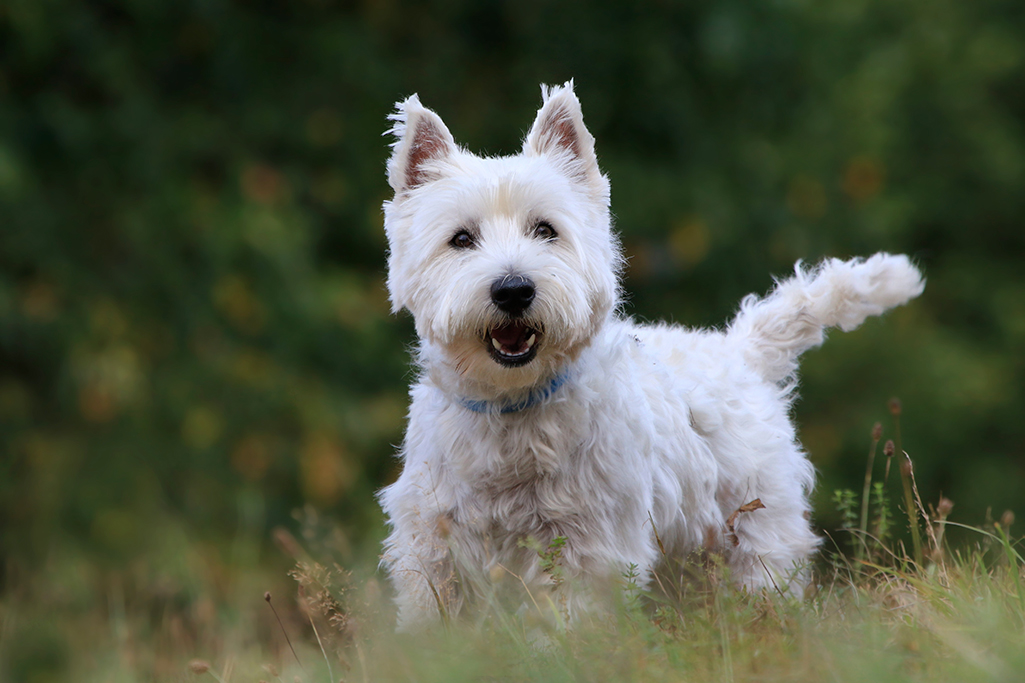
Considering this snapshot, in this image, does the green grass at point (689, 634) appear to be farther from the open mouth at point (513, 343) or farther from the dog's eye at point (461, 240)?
the dog's eye at point (461, 240)

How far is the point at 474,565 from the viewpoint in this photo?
409cm

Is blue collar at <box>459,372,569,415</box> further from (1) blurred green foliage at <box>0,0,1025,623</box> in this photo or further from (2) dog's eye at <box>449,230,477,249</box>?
(1) blurred green foliage at <box>0,0,1025,623</box>

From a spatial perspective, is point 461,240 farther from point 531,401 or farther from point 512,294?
point 531,401

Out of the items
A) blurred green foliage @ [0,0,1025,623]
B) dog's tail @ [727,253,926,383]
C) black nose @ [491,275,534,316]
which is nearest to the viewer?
black nose @ [491,275,534,316]

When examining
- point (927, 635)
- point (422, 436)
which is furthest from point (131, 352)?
point (927, 635)

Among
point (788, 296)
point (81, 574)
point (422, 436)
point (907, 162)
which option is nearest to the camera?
point (422, 436)

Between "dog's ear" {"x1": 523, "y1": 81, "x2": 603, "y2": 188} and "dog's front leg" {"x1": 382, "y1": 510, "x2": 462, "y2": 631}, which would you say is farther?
"dog's ear" {"x1": 523, "y1": 81, "x2": 603, "y2": 188}

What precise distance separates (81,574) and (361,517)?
2800 millimetres

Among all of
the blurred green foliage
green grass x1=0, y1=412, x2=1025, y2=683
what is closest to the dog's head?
green grass x1=0, y1=412, x2=1025, y2=683

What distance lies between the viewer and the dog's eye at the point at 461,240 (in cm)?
425

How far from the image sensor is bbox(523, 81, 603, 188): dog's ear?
455cm

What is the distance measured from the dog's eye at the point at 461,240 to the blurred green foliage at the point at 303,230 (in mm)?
5891

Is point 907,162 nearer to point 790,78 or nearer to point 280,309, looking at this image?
point 790,78

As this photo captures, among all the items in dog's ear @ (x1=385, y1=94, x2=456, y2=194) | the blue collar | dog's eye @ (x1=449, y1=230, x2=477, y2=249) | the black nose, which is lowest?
the blue collar
